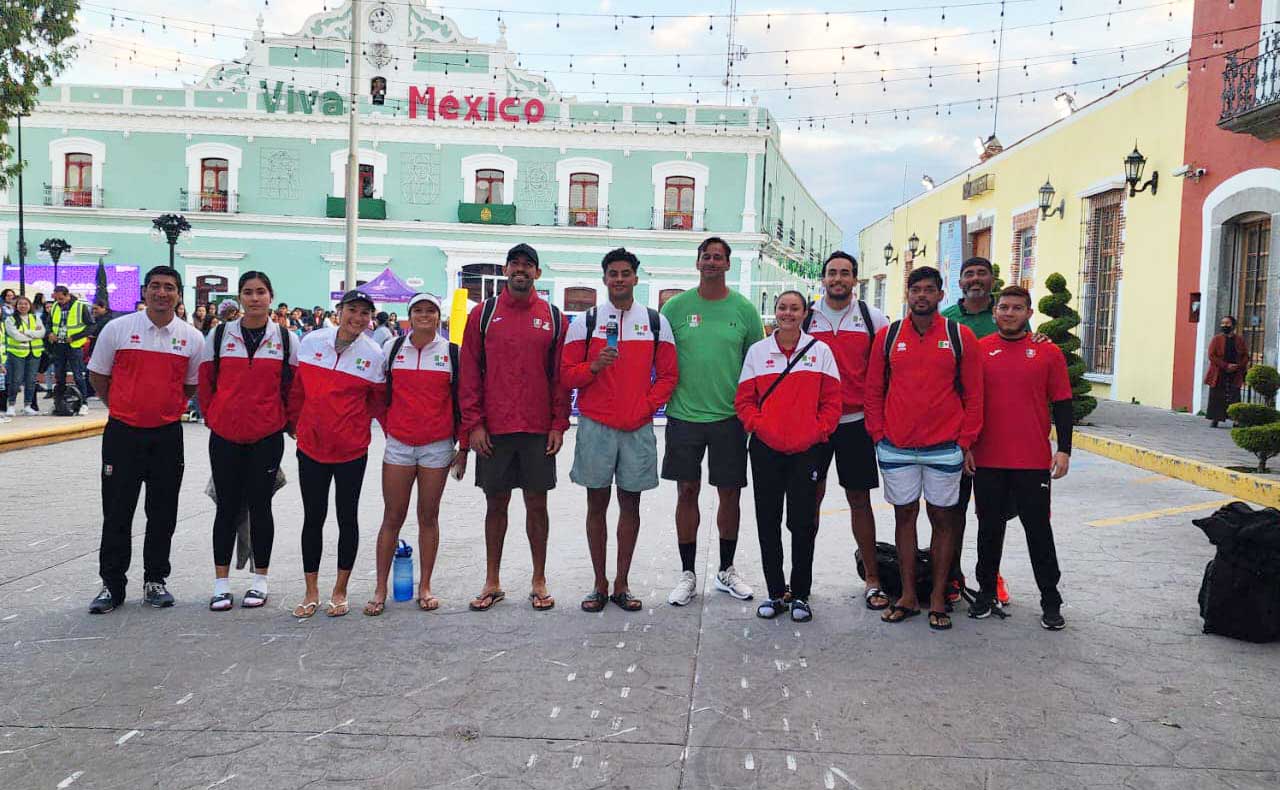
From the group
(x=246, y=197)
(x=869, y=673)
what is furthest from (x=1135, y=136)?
(x=246, y=197)

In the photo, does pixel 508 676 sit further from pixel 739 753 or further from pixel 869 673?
pixel 869 673

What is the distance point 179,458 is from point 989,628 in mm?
4448

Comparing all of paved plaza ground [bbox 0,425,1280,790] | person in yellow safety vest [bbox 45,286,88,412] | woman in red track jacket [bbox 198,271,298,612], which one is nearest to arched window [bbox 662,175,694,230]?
person in yellow safety vest [bbox 45,286,88,412]

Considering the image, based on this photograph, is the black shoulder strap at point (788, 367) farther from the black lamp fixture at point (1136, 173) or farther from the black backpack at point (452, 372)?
the black lamp fixture at point (1136, 173)

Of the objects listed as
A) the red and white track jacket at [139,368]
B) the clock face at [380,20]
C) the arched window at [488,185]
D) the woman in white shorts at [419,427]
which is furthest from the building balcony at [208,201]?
the woman in white shorts at [419,427]

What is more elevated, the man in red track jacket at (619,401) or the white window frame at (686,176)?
the white window frame at (686,176)

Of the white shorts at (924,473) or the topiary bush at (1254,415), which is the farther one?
the topiary bush at (1254,415)

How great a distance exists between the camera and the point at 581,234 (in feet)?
108

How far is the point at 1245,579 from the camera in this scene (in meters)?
5.17

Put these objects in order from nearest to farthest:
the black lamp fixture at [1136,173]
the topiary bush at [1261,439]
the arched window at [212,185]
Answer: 1. the topiary bush at [1261,439]
2. the black lamp fixture at [1136,173]
3. the arched window at [212,185]

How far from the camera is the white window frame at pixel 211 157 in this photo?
106 feet

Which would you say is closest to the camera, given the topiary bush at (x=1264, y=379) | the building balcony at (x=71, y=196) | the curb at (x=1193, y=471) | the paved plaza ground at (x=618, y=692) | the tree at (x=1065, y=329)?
the paved plaza ground at (x=618, y=692)

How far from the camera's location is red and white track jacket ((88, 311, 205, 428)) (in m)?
5.50

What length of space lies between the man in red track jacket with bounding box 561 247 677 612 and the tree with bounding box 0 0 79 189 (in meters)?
12.2
